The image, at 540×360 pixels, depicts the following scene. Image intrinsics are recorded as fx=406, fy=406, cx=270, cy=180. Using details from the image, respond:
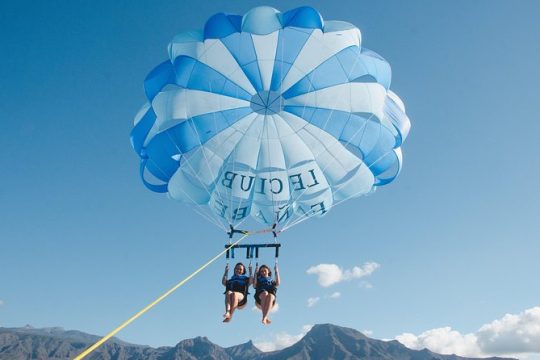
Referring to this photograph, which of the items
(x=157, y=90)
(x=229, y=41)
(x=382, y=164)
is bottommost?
(x=382, y=164)

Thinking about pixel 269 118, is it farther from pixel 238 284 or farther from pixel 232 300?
pixel 232 300

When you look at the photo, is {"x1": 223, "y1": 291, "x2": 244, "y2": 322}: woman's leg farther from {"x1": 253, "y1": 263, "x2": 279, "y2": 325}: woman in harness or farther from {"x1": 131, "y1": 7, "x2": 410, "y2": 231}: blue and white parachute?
{"x1": 131, "y1": 7, "x2": 410, "y2": 231}: blue and white parachute

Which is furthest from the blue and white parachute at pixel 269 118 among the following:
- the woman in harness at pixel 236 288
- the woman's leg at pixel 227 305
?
the woman's leg at pixel 227 305

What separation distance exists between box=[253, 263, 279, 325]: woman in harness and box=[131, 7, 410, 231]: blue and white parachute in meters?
2.58

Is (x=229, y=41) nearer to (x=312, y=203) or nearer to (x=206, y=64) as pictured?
(x=206, y=64)

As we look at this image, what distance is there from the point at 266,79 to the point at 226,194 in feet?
12.0

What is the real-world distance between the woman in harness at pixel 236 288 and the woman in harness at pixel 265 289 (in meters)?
0.24

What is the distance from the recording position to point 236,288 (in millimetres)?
9602

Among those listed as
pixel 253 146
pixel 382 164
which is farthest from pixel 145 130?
pixel 382 164

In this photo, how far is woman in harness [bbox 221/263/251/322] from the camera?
9266mm

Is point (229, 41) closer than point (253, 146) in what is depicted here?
Yes

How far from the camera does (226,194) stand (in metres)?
12.5

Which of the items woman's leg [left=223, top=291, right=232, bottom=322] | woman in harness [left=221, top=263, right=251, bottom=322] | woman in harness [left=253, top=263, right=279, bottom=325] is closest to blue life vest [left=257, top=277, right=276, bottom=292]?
woman in harness [left=253, top=263, right=279, bottom=325]

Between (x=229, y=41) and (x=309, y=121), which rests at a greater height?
(x=229, y=41)
